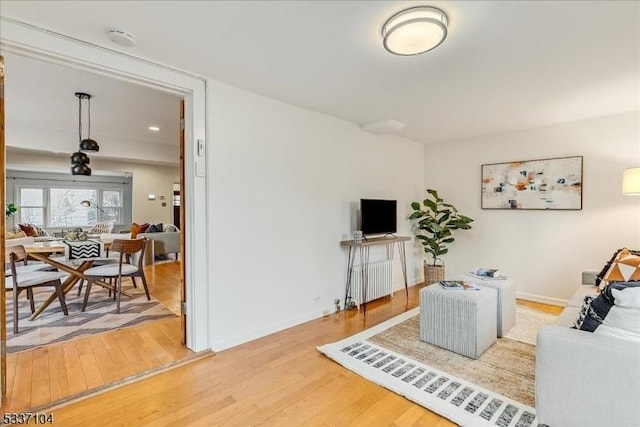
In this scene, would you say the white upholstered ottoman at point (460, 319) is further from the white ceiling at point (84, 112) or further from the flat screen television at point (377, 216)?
the white ceiling at point (84, 112)

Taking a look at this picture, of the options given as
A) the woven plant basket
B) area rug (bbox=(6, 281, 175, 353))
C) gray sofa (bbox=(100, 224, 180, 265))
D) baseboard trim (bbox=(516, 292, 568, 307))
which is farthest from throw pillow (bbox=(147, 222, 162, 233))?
baseboard trim (bbox=(516, 292, 568, 307))

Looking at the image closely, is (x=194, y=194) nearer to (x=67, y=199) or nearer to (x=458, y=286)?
(x=458, y=286)

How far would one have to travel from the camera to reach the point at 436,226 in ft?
15.2

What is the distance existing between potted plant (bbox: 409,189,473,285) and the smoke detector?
12.8ft

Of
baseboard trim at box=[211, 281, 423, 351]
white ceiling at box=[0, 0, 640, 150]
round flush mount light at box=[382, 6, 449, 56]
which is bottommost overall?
baseboard trim at box=[211, 281, 423, 351]

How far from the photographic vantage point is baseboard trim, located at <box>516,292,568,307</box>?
12.8 feet

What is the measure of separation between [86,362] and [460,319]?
3034 mm

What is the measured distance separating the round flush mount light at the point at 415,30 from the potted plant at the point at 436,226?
3.04 metres

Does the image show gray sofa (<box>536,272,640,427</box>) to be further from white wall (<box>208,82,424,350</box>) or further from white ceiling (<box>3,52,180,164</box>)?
white ceiling (<box>3,52,180,164</box>)

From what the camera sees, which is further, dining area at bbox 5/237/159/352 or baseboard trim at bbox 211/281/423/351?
dining area at bbox 5/237/159/352

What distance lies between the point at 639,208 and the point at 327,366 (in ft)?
12.5

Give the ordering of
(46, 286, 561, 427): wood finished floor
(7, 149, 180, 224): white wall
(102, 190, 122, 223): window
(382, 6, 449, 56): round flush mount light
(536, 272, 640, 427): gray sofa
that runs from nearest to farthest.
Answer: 1. (536, 272, 640, 427): gray sofa
2. (382, 6, 449, 56): round flush mount light
3. (46, 286, 561, 427): wood finished floor
4. (7, 149, 180, 224): white wall
5. (102, 190, 122, 223): window

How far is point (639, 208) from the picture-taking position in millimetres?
3387

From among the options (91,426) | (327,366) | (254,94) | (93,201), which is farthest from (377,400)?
(93,201)
